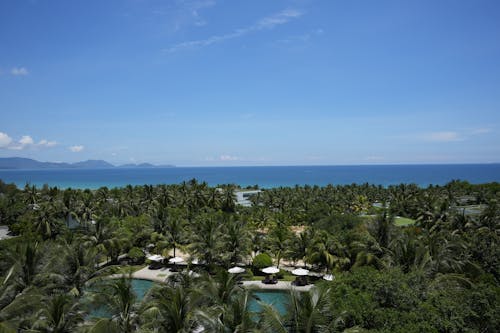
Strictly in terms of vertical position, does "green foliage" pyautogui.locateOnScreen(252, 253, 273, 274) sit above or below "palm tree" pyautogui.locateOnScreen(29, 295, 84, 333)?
below

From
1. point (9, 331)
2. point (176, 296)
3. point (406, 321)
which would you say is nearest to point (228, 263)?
point (176, 296)

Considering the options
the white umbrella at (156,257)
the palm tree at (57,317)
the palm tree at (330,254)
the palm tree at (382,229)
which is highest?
the palm tree at (382,229)

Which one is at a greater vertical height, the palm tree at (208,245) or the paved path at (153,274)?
the palm tree at (208,245)

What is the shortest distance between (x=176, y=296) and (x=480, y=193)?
251 feet

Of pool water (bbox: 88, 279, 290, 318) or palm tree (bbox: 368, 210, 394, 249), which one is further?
palm tree (bbox: 368, 210, 394, 249)

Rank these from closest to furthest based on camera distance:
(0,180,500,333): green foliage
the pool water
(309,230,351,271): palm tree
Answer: (0,180,500,333): green foliage → the pool water → (309,230,351,271): palm tree

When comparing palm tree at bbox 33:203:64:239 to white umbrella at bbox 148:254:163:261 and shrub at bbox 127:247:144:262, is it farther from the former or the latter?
white umbrella at bbox 148:254:163:261

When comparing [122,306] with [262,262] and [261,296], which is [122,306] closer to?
[261,296]

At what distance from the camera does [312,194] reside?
75875mm

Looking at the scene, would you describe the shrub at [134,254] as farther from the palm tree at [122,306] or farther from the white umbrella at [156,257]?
the palm tree at [122,306]

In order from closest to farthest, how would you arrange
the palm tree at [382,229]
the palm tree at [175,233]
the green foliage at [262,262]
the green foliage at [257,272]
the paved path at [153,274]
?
Result: the green foliage at [257,272] → the palm tree at [382,229] → the paved path at [153,274] → the green foliage at [262,262] → the palm tree at [175,233]

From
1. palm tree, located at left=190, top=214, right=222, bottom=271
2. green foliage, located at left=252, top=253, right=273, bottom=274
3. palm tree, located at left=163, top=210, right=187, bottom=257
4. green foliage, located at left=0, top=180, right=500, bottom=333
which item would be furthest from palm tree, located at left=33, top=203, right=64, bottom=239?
green foliage, located at left=252, top=253, right=273, bottom=274

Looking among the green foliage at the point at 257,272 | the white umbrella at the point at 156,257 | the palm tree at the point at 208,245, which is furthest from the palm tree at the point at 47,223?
the palm tree at the point at 208,245

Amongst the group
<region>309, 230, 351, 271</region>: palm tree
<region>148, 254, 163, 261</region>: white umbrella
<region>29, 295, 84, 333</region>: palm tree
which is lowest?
<region>148, 254, 163, 261</region>: white umbrella
